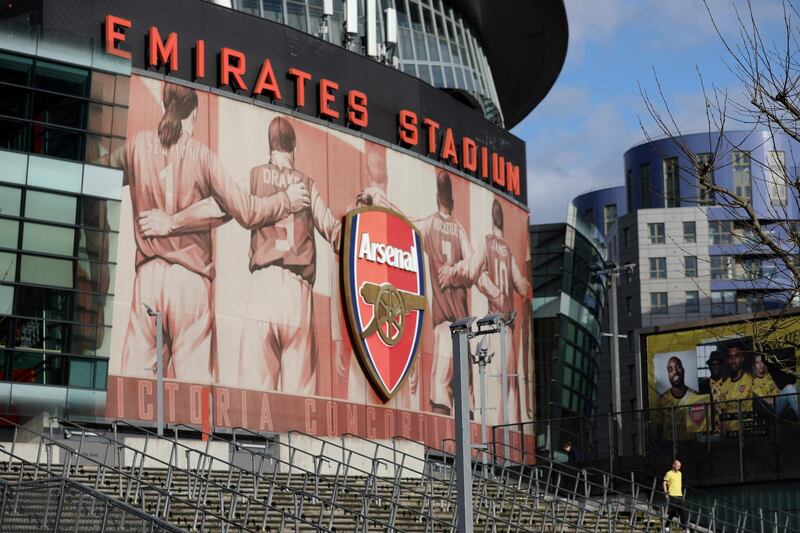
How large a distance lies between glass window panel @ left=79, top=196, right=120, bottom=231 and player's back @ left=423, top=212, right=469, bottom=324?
15.9 meters

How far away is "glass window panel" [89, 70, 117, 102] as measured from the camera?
40875 mm

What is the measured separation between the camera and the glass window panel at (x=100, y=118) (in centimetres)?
4062

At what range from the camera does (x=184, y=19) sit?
4609cm

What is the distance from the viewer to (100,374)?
39.3 m

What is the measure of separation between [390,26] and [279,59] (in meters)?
8.66

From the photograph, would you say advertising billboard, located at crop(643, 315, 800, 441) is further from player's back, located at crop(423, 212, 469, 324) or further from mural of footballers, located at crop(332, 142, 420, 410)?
mural of footballers, located at crop(332, 142, 420, 410)

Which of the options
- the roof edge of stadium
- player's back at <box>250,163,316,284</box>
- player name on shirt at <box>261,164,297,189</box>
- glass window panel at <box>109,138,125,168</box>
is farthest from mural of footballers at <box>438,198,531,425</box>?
glass window panel at <box>109,138,125,168</box>

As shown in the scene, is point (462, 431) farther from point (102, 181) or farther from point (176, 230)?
point (176, 230)

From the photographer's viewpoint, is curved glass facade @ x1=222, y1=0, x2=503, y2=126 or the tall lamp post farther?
curved glass facade @ x1=222, y1=0, x2=503, y2=126

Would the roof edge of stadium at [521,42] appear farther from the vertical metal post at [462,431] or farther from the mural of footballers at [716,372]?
the vertical metal post at [462,431]

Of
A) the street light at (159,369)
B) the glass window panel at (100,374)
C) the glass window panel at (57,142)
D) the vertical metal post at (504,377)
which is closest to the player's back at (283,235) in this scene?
the street light at (159,369)

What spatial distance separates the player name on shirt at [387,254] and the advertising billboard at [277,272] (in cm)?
6

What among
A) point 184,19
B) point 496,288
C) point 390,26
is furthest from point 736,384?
point 184,19

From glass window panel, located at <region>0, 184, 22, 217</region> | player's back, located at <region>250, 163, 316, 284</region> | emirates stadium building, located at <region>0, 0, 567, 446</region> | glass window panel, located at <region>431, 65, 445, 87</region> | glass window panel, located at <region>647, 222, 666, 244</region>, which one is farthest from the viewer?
glass window panel, located at <region>647, 222, 666, 244</region>
